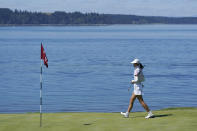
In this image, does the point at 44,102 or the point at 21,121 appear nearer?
the point at 21,121

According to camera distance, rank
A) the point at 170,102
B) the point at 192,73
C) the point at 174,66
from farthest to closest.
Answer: the point at 174,66 < the point at 192,73 < the point at 170,102

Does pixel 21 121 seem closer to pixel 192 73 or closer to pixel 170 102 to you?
pixel 170 102

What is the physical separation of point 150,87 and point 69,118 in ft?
75.8

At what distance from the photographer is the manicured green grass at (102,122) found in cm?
1413

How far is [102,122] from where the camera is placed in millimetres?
15234

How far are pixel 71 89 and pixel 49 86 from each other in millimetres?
2762

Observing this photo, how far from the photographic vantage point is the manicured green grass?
14.1 m

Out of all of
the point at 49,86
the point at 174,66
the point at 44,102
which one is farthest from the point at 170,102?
the point at 174,66

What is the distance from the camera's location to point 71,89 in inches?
1475

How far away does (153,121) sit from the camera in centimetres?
1527

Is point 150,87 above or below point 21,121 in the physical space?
below

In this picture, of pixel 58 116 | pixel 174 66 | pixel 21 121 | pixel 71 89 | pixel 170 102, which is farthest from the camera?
pixel 174 66

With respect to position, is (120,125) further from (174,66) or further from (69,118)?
(174,66)

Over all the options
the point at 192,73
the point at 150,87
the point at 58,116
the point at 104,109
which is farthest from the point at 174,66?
the point at 58,116
